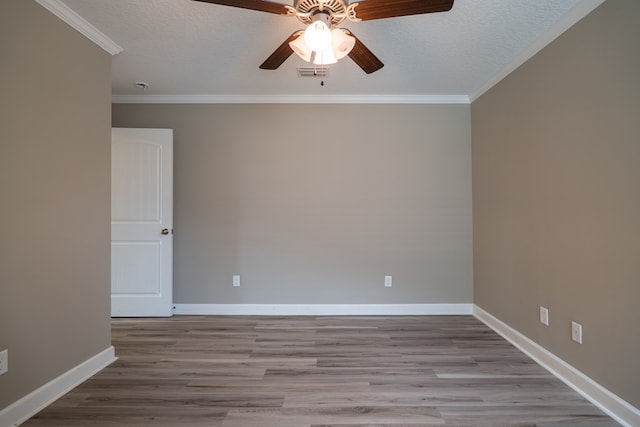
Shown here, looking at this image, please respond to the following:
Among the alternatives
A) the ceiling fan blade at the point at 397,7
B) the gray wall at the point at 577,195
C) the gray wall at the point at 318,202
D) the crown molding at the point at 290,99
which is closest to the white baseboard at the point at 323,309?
the gray wall at the point at 318,202

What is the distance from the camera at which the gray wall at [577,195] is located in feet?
5.49

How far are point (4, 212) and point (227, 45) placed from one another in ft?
5.76

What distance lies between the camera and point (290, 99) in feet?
11.3

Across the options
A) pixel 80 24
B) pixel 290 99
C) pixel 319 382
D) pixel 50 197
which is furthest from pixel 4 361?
pixel 290 99

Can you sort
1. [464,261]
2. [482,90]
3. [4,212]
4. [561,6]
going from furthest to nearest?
[464,261]
[482,90]
[561,6]
[4,212]

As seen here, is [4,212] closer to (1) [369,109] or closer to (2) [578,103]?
(1) [369,109]

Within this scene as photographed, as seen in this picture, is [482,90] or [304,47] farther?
[482,90]

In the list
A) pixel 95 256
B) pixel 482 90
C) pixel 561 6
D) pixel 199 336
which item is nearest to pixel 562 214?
pixel 561 6

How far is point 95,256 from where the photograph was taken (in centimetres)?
225

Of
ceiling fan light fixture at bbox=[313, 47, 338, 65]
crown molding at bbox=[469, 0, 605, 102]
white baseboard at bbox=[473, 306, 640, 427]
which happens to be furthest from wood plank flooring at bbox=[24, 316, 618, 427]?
crown molding at bbox=[469, 0, 605, 102]

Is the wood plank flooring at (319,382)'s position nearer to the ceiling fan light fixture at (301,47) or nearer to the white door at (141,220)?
the white door at (141,220)

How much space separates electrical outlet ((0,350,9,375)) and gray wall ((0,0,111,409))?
0.02 m

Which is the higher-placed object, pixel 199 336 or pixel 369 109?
pixel 369 109

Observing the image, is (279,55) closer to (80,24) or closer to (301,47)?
(301,47)
